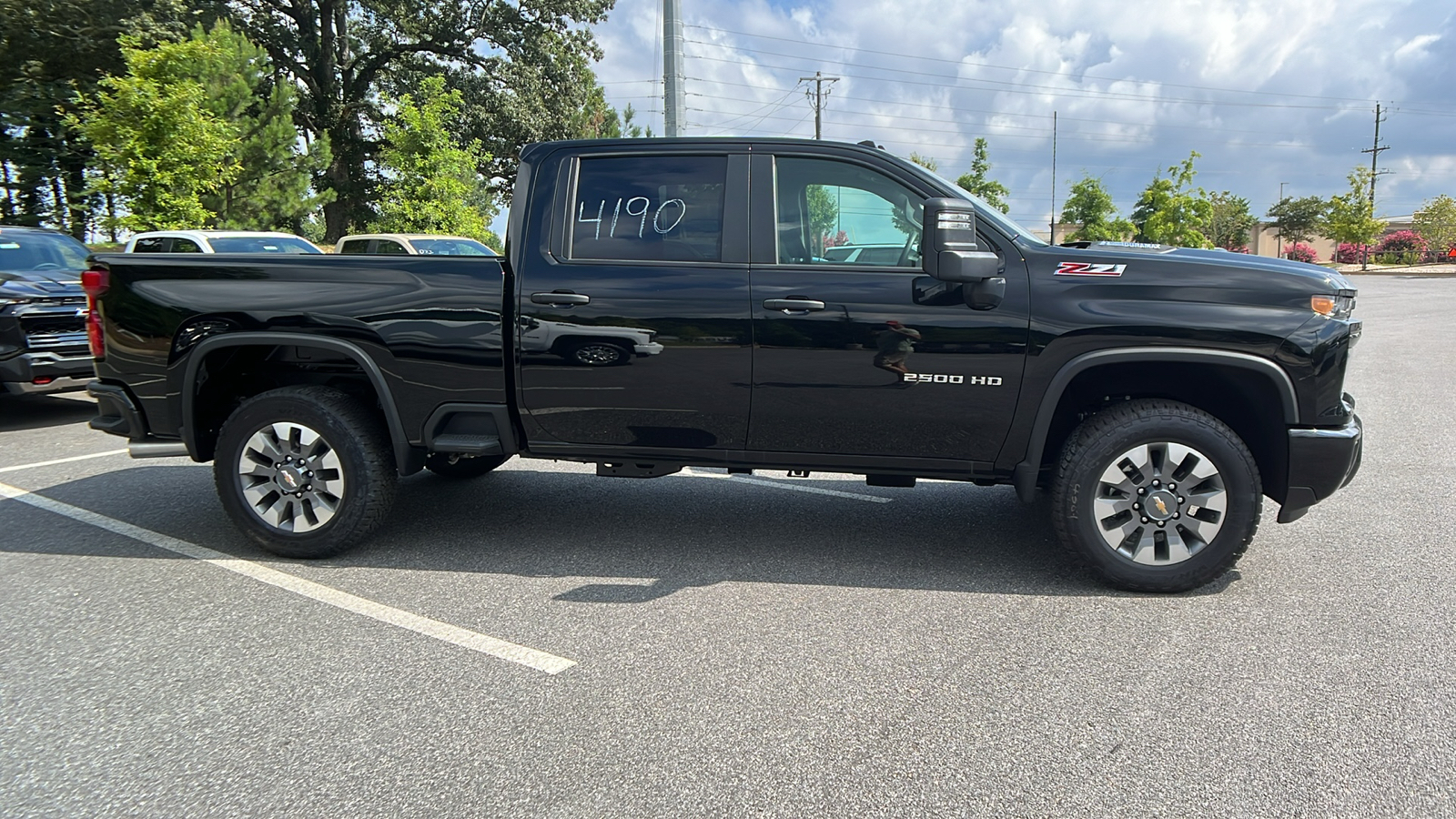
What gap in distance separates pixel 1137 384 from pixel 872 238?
1385 millimetres

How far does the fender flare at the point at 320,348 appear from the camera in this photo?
4285 mm

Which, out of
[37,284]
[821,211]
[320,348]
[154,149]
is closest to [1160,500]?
[821,211]

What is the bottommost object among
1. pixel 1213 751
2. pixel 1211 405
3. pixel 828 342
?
pixel 1213 751

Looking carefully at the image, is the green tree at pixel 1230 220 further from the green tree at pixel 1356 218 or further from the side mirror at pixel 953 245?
the side mirror at pixel 953 245

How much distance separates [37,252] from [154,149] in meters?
10.0

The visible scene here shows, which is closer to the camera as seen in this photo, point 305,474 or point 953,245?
point 953,245

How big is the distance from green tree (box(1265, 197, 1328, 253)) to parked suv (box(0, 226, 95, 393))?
272ft

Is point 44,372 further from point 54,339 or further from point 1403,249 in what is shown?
point 1403,249

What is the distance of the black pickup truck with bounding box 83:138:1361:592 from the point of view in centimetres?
381

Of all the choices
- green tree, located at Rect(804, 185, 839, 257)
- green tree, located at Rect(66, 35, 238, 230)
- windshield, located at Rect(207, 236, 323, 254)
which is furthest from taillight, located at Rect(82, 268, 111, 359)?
green tree, located at Rect(66, 35, 238, 230)

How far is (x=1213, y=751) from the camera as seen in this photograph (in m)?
2.70

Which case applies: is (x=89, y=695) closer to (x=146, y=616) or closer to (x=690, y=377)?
(x=146, y=616)

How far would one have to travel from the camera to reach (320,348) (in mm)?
4348

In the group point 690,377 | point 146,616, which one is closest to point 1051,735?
point 690,377
